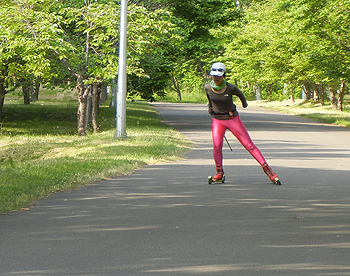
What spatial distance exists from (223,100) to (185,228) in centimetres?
351

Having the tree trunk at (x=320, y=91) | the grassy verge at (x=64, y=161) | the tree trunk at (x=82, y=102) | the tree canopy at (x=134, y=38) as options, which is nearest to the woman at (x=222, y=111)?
the grassy verge at (x=64, y=161)

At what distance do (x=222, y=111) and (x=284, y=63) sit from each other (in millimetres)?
40554

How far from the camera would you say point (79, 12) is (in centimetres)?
2262

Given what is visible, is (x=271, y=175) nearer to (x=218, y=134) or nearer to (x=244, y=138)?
(x=244, y=138)

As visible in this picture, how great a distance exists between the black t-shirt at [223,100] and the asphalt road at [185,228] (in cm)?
117

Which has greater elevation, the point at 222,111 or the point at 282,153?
the point at 222,111

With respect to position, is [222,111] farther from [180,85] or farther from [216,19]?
[180,85]

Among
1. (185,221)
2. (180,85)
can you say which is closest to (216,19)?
(185,221)

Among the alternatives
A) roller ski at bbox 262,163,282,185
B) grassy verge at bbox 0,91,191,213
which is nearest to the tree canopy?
grassy verge at bbox 0,91,191,213

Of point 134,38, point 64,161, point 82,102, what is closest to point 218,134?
point 64,161

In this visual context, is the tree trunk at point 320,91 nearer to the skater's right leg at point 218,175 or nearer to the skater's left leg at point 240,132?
the skater's right leg at point 218,175

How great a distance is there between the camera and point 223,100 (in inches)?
397

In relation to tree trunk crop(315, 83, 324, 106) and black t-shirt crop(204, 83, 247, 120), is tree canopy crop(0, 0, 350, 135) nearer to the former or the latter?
black t-shirt crop(204, 83, 247, 120)

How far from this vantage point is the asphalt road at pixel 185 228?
17.9 ft
